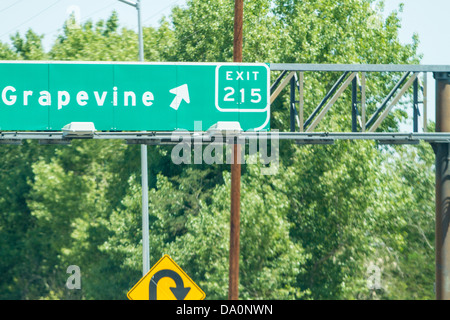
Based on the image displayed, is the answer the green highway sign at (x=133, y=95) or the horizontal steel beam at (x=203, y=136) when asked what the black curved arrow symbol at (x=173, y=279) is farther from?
the green highway sign at (x=133, y=95)

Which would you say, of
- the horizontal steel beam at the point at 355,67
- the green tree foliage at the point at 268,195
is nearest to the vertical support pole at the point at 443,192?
the horizontal steel beam at the point at 355,67

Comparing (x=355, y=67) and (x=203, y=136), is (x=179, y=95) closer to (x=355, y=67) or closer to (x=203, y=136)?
(x=203, y=136)

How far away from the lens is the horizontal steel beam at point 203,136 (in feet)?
56.5

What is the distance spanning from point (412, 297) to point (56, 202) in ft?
60.6

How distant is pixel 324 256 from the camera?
1212 inches

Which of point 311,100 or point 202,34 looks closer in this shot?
point 311,100

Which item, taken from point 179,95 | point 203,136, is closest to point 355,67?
point 203,136

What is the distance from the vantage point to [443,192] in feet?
58.2

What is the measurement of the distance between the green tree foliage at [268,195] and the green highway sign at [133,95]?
11.2m

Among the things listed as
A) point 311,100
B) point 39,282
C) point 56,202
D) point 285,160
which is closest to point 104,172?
A: point 56,202

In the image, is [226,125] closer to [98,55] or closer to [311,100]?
[311,100]

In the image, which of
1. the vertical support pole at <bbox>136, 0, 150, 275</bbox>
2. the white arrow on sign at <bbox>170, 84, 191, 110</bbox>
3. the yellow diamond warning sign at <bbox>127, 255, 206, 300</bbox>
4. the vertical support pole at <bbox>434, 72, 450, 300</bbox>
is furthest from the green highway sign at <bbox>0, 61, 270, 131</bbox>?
the vertical support pole at <bbox>136, 0, 150, 275</bbox>

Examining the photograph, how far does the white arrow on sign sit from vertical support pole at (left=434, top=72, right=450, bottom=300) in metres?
5.49

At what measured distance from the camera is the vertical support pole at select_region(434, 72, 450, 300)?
57.1ft
